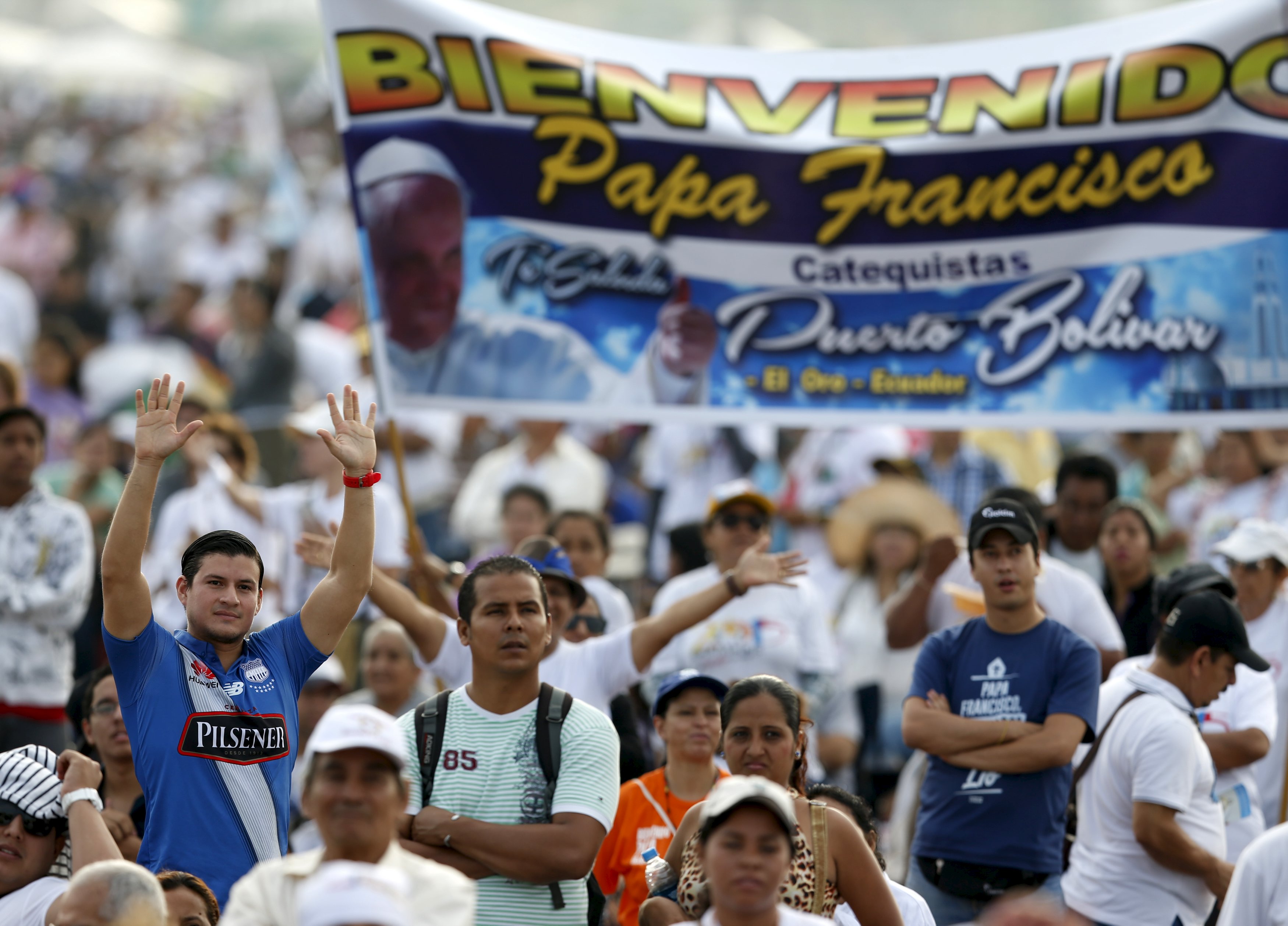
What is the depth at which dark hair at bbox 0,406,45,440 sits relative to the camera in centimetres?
801

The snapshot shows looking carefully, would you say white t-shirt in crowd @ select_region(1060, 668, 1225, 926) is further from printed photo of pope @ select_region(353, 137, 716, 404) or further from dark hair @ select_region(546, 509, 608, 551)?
dark hair @ select_region(546, 509, 608, 551)

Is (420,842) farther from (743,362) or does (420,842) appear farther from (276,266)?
(276,266)

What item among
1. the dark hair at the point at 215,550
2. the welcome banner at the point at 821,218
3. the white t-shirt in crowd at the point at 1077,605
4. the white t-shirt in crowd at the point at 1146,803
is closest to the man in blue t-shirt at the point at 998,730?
the white t-shirt in crowd at the point at 1146,803

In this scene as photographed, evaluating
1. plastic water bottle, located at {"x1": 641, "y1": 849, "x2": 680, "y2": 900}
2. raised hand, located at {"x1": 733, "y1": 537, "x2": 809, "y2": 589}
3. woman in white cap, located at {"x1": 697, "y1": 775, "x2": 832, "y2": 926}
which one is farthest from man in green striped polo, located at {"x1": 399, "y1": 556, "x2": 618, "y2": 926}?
raised hand, located at {"x1": 733, "y1": 537, "x2": 809, "y2": 589}

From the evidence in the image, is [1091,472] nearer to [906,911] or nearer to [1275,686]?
[1275,686]

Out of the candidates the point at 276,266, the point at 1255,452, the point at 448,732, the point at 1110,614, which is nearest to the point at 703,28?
the point at 276,266

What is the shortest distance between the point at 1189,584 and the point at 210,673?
390cm

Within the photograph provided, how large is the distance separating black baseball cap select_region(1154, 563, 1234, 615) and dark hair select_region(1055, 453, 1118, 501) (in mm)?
1504

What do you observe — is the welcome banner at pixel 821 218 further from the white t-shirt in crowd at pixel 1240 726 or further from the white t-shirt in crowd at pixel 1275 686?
the white t-shirt in crowd at pixel 1240 726

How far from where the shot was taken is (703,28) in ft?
95.5

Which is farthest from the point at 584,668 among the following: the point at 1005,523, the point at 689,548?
the point at 689,548

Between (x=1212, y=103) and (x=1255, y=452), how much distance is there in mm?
2713

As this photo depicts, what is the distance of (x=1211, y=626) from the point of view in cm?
628

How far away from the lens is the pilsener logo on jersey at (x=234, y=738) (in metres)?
5.02
